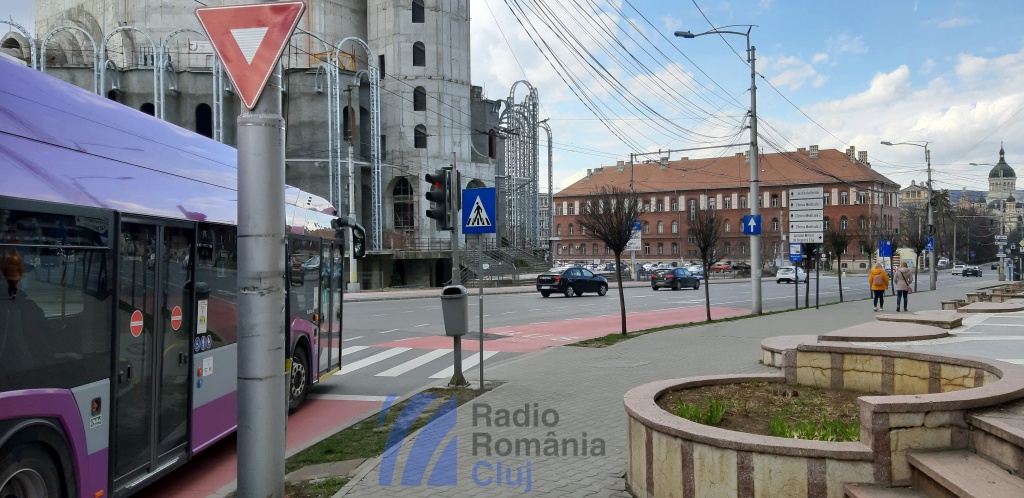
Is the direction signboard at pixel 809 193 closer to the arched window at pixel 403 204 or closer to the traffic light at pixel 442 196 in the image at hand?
the traffic light at pixel 442 196

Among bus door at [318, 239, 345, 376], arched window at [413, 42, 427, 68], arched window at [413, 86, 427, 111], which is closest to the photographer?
bus door at [318, 239, 345, 376]

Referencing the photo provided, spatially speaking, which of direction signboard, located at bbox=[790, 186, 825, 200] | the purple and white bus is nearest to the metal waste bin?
the purple and white bus

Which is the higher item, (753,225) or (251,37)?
(251,37)

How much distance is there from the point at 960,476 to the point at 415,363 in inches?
452

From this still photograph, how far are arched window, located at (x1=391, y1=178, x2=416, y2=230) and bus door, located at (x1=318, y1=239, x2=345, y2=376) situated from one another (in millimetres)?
41388

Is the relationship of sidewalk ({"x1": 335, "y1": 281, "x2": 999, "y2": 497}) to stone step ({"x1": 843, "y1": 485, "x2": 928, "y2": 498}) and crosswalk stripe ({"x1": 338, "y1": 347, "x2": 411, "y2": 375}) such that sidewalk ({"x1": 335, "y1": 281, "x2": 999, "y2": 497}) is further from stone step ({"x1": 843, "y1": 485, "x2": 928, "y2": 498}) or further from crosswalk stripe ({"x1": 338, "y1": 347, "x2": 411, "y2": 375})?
crosswalk stripe ({"x1": 338, "y1": 347, "x2": 411, "y2": 375})

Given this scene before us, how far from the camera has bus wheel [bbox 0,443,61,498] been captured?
4.50m

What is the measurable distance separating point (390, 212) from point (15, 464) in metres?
49.6

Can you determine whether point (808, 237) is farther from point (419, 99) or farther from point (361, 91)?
point (361, 91)

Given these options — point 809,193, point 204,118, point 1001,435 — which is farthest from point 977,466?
point 204,118

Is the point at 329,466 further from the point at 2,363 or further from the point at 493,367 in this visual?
the point at 493,367

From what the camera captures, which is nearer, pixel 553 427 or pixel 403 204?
pixel 553 427

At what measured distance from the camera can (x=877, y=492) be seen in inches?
181

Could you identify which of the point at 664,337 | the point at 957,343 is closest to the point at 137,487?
the point at 957,343
